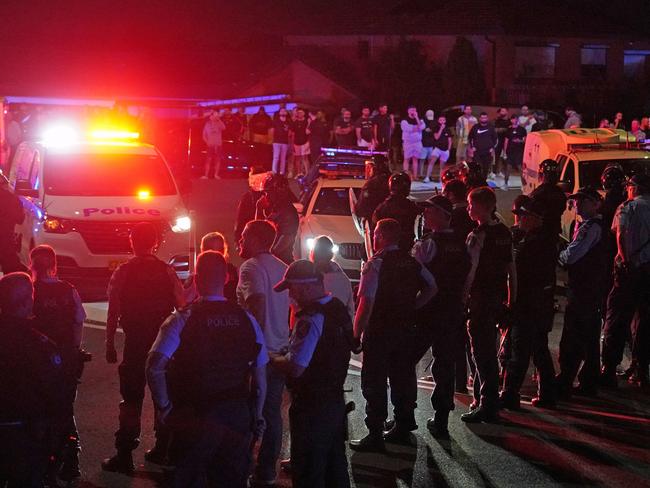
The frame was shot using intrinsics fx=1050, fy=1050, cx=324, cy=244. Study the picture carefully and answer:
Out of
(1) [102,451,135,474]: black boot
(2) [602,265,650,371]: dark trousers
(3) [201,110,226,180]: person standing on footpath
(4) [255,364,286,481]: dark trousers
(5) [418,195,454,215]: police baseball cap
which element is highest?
(3) [201,110,226,180]: person standing on footpath

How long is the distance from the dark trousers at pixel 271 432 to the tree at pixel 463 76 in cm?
4647

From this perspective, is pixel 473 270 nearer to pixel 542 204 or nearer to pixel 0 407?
pixel 542 204

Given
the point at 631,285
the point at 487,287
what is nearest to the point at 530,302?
the point at 487,287

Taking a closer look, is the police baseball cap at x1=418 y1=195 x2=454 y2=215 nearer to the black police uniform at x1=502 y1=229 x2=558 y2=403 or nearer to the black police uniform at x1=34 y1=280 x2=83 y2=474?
the black police uniform at x1=502 y1=229 x2=558 y2=403

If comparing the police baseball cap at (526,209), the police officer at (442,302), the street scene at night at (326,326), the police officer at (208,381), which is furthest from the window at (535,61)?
the police officer at (208,381)

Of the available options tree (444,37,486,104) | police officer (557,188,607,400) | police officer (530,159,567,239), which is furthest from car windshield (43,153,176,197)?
tree (444,37,486,104)

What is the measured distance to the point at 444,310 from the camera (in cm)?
820

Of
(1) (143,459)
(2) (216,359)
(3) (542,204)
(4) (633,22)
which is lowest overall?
(1) (143,459)

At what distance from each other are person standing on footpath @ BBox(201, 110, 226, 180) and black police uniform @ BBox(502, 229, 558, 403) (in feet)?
60.6

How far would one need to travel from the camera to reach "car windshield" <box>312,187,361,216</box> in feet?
47.6

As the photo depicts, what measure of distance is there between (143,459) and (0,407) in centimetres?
228

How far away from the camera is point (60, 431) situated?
5863 millimetres

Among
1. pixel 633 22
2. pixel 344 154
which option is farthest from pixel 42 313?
pixel 633 22

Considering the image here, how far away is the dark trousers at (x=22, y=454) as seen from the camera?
545 cm
